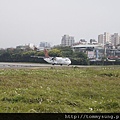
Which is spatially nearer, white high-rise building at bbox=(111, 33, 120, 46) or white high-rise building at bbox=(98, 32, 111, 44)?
white high-rise building at bbox=(111, 33, 120, 46)

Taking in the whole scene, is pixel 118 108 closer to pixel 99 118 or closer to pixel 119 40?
pixel 99 118

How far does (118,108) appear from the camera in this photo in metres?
6.26

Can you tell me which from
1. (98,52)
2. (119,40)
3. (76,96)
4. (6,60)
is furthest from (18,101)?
(119,40)

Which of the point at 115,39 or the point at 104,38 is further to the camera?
the point at 104,38

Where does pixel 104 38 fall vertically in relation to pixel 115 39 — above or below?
above

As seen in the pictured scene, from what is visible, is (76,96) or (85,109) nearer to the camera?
(85,109)

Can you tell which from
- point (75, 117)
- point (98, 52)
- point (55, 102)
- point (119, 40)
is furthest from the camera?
point (119, 40)

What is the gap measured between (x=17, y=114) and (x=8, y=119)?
1.18 ft

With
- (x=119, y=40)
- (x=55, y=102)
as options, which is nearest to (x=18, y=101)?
(x=55, y=102)

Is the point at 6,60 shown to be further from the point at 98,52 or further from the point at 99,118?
the point at 99,118

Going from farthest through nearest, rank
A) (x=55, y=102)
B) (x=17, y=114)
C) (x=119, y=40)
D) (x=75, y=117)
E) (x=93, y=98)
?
1. (x=119, y=40)
2. (x=93, y=98)
3. (x=55, y=102)
4. (x=17, y=114)
5. (x=75, y=117)

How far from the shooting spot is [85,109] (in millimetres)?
6012

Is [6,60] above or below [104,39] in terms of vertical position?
below

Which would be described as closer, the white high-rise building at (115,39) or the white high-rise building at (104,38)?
the white high-rise building at (115,39)
